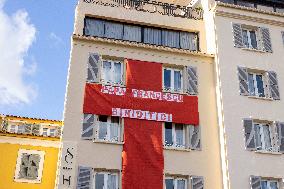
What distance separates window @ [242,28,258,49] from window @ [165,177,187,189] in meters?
9.11

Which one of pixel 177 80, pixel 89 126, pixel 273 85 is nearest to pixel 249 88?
pixel 273 85

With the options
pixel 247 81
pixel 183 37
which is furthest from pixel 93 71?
pixel 247 81

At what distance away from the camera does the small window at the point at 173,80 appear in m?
24.0

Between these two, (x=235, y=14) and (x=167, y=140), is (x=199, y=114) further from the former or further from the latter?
(x=235, y=14)

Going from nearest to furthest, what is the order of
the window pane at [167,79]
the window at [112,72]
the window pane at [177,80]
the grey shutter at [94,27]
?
the window at [112,72] → the window pane at [167,79] → the window pane at [177,80] → the grey shutter at [94,27]

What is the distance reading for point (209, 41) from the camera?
26031 mm

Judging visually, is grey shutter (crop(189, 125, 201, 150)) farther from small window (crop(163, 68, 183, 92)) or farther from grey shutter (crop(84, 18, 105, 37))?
grey shutter (crop(84, 18, 105, 37))

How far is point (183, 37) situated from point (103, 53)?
5.37 metres

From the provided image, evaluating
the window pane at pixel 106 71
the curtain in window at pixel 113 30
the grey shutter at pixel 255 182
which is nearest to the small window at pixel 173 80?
the window pane at pixel 106 71

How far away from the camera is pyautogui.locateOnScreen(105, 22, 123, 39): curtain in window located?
25.2 meters

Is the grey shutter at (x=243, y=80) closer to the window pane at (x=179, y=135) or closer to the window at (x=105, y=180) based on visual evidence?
the window pane at (x=179, y=135)

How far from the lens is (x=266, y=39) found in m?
26.0

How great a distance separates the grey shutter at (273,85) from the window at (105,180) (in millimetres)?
9752

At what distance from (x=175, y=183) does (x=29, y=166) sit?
411 inches
